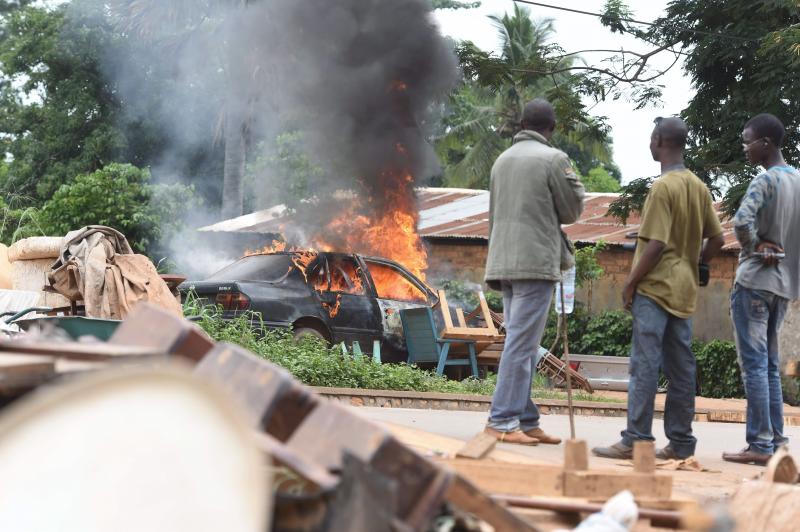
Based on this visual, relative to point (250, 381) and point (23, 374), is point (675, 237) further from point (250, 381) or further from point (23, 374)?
point (23, 374)

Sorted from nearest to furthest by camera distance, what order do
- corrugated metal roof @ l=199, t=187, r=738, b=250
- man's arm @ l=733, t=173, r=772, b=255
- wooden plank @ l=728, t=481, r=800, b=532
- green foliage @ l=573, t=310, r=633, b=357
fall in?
1. wooden plank @ l=728, t=481, r=800, b=532
2. man's arm @ l=733, t=173, r=772, b=255
3. green foliage @ l=573, t=310, r=633, b=357
4. corrugated metal roof @ l=199, t=187, r=738, b=250

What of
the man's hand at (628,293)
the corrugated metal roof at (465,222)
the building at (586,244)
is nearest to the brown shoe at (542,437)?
the man's hand at (628,293)

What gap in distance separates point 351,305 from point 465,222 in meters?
11.9

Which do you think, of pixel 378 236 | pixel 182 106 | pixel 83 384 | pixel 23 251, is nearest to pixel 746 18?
pixel 378 236

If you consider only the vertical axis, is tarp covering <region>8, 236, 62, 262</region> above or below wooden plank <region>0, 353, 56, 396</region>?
below

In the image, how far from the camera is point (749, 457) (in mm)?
6688

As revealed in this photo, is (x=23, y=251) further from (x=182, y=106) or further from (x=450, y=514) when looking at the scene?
(x=182, y=106)

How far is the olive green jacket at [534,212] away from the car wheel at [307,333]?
7573mm

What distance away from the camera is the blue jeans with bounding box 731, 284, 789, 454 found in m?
6.66

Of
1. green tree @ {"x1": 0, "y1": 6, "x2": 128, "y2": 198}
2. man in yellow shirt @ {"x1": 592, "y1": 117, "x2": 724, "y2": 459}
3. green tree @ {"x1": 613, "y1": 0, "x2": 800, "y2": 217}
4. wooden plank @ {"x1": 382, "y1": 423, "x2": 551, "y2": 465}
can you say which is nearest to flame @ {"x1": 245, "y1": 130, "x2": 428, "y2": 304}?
green tree @ {"x1": 613, "y1": 0, "x2": 800, "y2": 217}

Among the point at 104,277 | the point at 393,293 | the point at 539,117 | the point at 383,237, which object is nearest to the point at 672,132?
the point at 539,117

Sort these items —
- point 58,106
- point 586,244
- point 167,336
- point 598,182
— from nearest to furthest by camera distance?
1. point 167,336
2. point 586,244
3. point 58,106
4. point 598,182

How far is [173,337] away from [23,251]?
8769mm

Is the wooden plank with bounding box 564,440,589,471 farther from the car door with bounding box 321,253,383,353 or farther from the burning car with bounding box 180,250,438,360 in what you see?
the car door with bounding box 321,253,383,353
